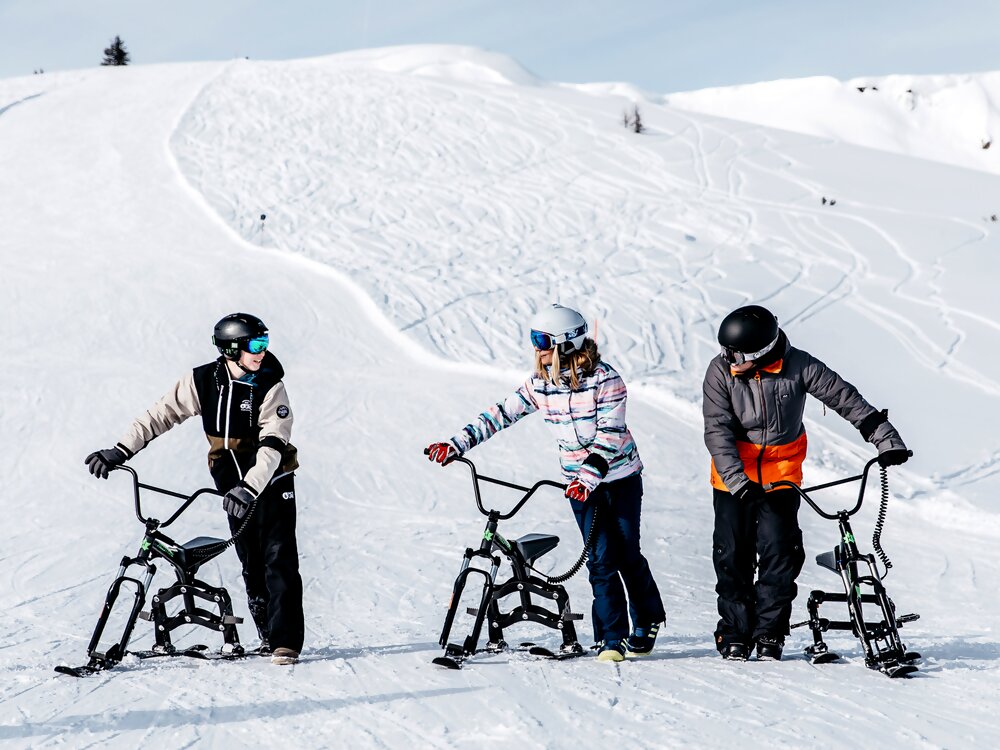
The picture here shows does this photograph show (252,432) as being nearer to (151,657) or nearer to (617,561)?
(151,657)

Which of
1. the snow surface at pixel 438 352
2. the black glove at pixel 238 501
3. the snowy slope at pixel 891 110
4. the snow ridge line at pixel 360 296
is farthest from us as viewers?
the snowy slope at pixel 891 110

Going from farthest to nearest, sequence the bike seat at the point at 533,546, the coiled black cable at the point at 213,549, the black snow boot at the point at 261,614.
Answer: the black snow boot at the point at 261,614 < the bike seat at the point at 533,546 < the coiled black cable at the point at 213,549

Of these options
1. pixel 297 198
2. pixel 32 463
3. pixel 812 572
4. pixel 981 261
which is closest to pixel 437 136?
pixel 297 198

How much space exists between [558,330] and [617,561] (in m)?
1.24

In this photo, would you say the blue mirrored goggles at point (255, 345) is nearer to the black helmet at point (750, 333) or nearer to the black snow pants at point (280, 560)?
the black snow pants at point (280, 560)

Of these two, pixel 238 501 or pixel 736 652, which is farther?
pixel 736 652

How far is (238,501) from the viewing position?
14.8 ft

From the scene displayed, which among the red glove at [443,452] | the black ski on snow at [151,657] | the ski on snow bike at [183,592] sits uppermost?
the red glove at [443,452]

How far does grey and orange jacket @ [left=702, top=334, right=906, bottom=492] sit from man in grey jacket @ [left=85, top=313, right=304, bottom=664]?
7.05 feet

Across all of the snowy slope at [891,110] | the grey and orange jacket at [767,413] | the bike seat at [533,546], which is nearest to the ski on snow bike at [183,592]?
the bike seat at [533,546]

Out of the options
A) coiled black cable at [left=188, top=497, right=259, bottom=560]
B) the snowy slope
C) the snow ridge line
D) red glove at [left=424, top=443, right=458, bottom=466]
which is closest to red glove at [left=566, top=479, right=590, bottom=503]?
red glove at [left=424, top=443, right=458, bottom=466]

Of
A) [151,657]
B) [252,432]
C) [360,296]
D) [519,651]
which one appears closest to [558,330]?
[252,432]

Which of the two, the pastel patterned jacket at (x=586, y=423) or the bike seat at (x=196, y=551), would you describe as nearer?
the pastel patterned jacket at (x=586, y=423)

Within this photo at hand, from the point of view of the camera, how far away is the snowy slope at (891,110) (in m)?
65.1
